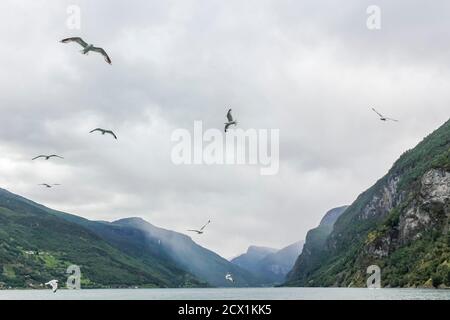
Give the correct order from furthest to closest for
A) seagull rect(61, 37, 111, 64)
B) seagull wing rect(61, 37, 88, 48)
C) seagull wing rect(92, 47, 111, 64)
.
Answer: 1. seagull wing rect(61, 37, 88, 48)
2. seagull rect(61, 37, 111, 64)
3. seagull wing rect(92, 47, 111, 64)

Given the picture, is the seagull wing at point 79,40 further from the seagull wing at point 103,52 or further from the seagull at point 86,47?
the seagull wing at point 103,52

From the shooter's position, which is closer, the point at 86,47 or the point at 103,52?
the point at 103,52

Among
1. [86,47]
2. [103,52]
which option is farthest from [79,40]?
[103,52]

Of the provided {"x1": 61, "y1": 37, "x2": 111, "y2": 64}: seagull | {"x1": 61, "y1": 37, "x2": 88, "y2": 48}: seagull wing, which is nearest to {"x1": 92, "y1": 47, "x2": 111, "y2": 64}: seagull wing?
{"x1": 61, "y1": 37, "x2": 111, "y2": 64}: seagull

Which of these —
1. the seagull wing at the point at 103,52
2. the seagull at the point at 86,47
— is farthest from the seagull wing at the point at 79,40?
the seagull wing at the point at 103,52

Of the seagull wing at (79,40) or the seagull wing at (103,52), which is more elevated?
the seagull wing at (79,40)

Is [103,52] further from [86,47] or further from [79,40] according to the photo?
[79,40]

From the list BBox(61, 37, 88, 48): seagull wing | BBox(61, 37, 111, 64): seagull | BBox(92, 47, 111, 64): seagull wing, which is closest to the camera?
BBox(92, 47, 111, 64): seagull wing

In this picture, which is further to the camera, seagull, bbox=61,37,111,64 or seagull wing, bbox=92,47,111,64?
seagull, bbox=61,37,111,64

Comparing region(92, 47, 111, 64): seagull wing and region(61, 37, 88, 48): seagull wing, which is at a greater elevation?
region(61, 37, 88, 48): seagull wing

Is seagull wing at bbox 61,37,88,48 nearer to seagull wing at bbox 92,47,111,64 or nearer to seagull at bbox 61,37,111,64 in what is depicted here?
seagull at bbox 61,37,111,64
